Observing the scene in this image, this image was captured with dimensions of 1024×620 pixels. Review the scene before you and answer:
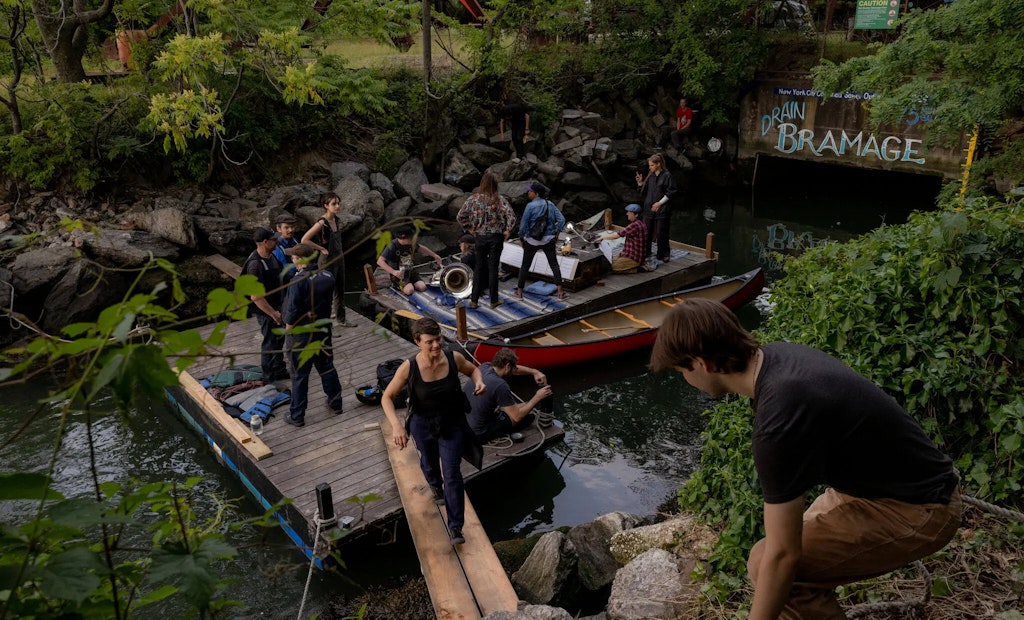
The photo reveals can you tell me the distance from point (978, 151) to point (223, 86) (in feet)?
59.0

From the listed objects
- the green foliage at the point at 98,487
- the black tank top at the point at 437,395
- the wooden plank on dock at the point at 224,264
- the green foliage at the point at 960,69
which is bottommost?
the wooden plank on dock at the point at 224,264

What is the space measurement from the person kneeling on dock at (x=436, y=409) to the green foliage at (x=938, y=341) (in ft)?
6.79

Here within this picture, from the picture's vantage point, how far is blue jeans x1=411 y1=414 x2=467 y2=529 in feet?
19.7

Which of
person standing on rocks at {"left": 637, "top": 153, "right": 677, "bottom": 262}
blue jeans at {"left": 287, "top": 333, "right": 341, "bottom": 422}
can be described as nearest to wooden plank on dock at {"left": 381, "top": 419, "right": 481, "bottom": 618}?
blue jeans at {"left": 287, "top": 333, "right": 341, "bottom": 422}

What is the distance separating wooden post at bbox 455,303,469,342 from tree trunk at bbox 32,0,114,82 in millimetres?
9485

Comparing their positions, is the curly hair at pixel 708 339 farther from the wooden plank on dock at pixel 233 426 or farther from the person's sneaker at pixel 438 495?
the wooden plank on dock at pixel 233 426

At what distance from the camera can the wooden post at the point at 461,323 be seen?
1059cm

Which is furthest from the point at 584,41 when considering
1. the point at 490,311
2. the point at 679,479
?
the point at 679,479

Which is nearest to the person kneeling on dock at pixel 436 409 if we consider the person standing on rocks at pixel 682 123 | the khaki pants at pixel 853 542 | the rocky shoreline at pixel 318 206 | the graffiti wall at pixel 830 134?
the khaki pants at pixel 853 542

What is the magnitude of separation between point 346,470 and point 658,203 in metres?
7.74

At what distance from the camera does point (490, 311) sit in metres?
11.9

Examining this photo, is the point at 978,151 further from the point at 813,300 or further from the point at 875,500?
the point at 875,500

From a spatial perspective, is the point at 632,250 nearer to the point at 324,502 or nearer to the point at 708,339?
the point at 324,502

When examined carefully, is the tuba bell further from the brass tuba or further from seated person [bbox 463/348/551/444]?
seated person [bbox 463/348/551/444]
